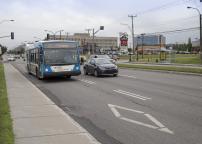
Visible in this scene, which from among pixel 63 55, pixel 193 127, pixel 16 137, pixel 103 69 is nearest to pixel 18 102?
pixel 16 137

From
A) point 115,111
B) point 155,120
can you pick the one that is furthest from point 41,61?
point 155,120

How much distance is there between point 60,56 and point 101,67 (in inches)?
175

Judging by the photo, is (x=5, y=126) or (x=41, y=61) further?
(x=41, y=61)

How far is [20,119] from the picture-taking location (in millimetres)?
10516

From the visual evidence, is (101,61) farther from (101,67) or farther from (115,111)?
(115,111)

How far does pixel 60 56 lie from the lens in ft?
85.2

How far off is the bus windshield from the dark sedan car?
3.56 m

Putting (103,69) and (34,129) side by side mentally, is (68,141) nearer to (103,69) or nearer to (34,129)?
(34,129)

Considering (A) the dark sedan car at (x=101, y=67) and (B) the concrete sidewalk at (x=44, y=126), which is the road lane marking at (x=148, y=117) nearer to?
(B) the concrete sidewalk at (x=44, y=126)

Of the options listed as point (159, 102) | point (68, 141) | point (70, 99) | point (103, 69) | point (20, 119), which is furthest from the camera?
point (103, 69)

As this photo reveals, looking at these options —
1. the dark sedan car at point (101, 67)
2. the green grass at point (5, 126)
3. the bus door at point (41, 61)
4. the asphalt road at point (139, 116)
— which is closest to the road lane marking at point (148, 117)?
the asphalt road at point (139, 116)

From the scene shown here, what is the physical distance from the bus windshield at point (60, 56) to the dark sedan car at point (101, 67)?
356 centimetres

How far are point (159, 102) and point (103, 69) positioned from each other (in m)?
15.8

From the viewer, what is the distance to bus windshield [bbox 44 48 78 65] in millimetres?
25750
